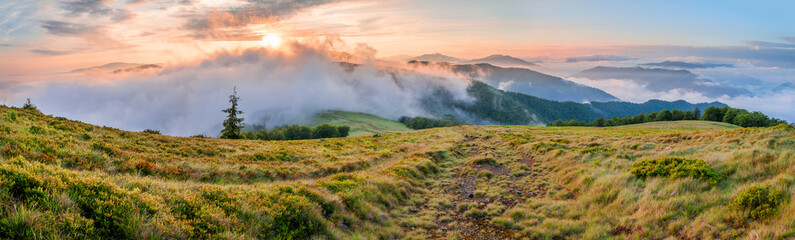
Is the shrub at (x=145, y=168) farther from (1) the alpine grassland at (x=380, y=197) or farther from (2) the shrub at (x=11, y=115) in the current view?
(2) the shrub at (x=11, y=115)

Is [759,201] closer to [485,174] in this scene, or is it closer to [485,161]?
[485,174]

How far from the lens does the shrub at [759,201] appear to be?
8164 mm

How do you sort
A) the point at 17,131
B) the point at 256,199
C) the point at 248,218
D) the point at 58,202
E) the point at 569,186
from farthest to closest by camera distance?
the point at 569,186
the point at 17,131
the point at 256,199
the point at 248,218
the point at 58,202

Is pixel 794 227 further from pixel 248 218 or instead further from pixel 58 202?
pixel 58 202

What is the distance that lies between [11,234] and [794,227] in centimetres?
1525

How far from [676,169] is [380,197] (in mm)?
11697

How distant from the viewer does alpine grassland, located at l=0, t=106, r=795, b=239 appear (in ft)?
20.2

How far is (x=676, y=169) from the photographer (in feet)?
39.9

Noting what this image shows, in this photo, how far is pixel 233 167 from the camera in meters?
16.1

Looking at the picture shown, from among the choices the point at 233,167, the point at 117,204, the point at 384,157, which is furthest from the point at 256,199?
the point at 384,157

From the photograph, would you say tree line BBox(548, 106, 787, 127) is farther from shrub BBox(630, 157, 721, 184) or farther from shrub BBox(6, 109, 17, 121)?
shrub BBox(6, 109, 17, 121)

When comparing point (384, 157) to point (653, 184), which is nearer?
point (653, 184)

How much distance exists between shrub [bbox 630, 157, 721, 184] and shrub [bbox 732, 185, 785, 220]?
1.80m

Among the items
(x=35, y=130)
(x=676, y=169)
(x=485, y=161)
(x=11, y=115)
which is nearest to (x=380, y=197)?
(x=676, y=169)
